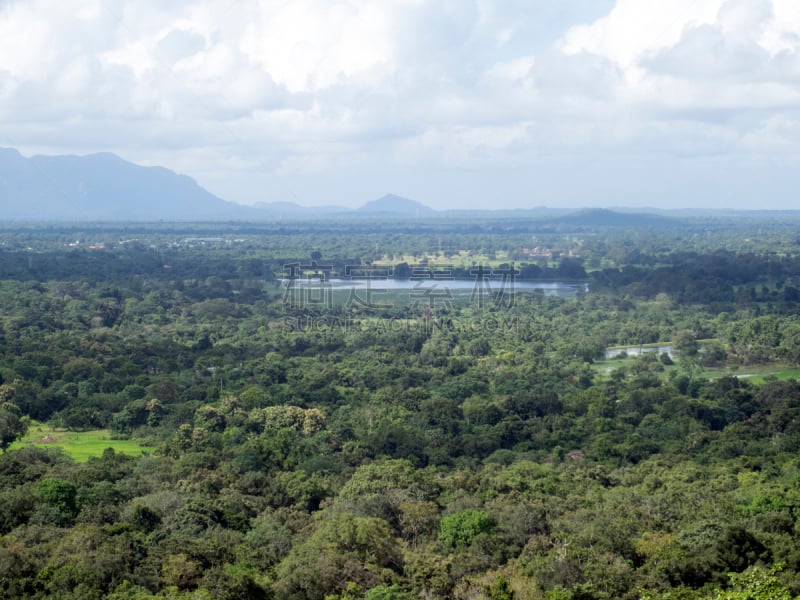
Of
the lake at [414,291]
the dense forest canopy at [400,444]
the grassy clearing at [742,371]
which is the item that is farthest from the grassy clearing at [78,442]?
the lake at [414,291]

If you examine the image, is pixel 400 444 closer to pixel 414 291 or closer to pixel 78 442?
pixel 78 442

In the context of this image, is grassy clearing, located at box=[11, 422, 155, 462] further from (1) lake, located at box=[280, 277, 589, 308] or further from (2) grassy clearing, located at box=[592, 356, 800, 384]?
(1) lake, located at box=[280, 277, 589, 308]

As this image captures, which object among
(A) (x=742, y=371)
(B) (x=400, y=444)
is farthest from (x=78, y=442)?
(A) (x=742, y=371)

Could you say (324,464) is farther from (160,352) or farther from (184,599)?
(160,352)

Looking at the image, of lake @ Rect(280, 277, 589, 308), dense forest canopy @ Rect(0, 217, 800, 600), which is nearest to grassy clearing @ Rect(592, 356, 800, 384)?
dense forest canopy @ Rect(0, 217, 800, 600)

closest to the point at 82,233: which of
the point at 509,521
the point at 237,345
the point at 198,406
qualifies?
the point at 237,345

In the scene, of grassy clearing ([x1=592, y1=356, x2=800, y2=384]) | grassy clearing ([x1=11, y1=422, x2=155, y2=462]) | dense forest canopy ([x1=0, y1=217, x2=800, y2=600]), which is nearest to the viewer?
dense forest canopy ([x1=0, y1=217, x2=800, y2=600])
